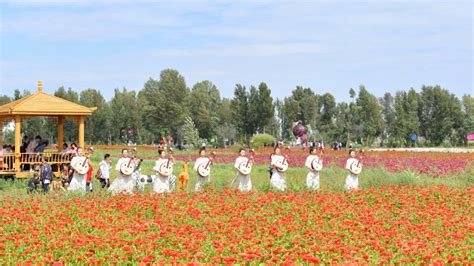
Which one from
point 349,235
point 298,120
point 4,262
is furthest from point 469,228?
point 298,120

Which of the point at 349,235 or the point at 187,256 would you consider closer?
the point at 187,256

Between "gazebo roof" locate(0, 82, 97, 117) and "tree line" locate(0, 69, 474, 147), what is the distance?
37966mm

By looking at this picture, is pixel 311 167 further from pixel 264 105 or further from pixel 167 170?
pixel 264 105

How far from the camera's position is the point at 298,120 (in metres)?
76.2

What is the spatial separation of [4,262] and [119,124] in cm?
6453

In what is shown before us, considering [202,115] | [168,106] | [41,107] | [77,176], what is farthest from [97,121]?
[77,176]

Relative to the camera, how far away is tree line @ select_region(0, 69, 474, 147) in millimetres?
64312

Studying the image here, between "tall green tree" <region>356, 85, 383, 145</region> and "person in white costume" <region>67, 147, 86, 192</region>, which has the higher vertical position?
"tall green tree" <region>356, 85, 383, 145</region>

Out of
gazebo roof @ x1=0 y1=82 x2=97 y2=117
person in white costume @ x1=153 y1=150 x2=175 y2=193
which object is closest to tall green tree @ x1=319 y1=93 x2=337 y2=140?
gazebo roof @ x1=0 y1=82 x2=97 y2=117

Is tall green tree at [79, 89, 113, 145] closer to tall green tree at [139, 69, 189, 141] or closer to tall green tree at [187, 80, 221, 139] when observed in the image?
tall green tree at [139, 69, 189, 141]

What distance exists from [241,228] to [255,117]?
179ft

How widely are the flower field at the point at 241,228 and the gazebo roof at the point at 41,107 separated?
8527 mm

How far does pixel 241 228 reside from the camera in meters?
9.36

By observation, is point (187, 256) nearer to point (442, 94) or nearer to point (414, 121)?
point (414, 121)
